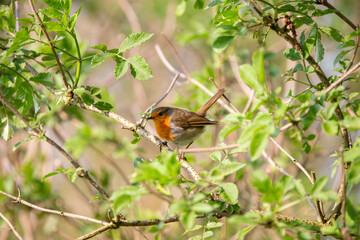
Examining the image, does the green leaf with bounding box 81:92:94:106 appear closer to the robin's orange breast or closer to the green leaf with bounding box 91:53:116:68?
the green leaf with bounding box 91:53:116:68

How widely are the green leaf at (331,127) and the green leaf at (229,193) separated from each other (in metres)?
0.48

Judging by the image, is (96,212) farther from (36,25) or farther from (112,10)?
(112,10)

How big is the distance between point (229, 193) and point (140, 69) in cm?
81

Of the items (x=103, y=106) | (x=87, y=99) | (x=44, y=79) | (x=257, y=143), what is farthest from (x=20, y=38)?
(x=257, y=143)

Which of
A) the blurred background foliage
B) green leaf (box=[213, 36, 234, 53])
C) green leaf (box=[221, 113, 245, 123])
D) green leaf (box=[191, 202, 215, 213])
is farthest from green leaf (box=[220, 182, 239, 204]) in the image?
green leaf (box=[213, 36, 234, 53])

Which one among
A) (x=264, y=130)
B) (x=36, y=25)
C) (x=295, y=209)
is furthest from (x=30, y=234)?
(x=264, y=130)

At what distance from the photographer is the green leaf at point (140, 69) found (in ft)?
6.52

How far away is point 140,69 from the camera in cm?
201

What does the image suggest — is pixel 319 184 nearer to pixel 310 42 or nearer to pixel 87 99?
pixel 310 42

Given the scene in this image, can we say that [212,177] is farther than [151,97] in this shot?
No

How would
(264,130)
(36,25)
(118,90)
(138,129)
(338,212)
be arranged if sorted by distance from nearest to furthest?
1. (264,130)
2. (338,212)
3. (36,25)
4. (138,129)
5. (118,90)

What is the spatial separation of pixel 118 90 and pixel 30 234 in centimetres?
430

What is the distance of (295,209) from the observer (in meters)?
4.59

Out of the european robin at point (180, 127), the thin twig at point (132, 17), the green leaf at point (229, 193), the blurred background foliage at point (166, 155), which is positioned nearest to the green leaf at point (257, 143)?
the blurred background foliage at point (166, 155)
